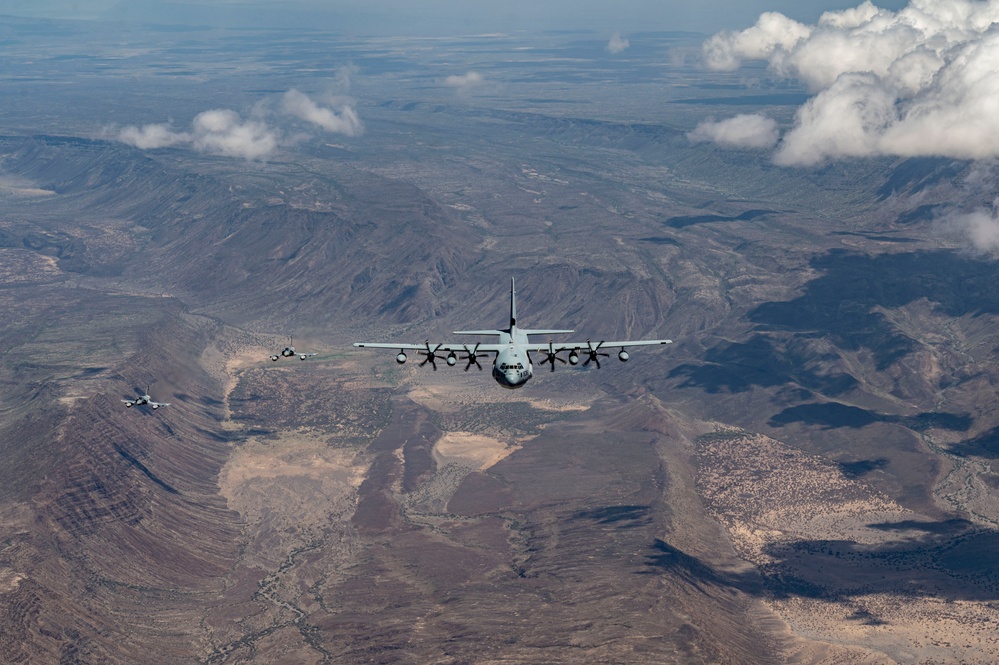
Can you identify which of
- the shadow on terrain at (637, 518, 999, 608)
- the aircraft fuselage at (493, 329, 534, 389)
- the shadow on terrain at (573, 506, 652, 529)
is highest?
the aircraft fuselage at (493, 329, 534, 389)

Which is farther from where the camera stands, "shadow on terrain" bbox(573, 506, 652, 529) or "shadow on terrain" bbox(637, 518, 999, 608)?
"shadow on terrain" bbox(573, 506, 652, 529)

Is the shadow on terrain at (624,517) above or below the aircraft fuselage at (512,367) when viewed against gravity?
below

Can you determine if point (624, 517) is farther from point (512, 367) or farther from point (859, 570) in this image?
point (512, 367)

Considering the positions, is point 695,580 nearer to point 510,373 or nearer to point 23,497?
point 510,373

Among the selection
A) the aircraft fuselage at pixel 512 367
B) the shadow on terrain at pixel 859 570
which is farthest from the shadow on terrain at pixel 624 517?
the aircraft fuselage at pixel 512 367

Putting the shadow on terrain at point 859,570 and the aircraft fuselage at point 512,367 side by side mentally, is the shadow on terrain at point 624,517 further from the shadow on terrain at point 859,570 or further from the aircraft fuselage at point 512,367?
the aircraft fuselage at point 512,367

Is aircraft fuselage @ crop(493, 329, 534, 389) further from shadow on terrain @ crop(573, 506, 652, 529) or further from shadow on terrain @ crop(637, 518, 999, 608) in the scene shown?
shadow on terrain @ crop(573, 506, 652, 529)

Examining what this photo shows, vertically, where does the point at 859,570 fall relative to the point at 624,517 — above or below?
below

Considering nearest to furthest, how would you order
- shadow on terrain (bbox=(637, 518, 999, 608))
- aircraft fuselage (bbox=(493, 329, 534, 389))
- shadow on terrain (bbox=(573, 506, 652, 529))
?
1. aircraft fuselage (bbox=(493, 329, 534, 389))
2. shadow on terrain (bbox=(637, 518, 999, 608))
3. shadow on terrain (bbox=(573, 506, 652, 529))

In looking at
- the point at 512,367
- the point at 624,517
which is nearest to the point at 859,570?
the point at 624,517

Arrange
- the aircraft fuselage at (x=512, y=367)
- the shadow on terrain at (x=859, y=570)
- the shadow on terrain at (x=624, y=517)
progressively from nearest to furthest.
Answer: the aircraft fuselage at (x=512, y=367), the shadow on terrain at (x=859, y=570), the shadow on terrain at (x=624, y=517)

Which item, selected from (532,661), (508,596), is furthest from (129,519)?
(532,661)

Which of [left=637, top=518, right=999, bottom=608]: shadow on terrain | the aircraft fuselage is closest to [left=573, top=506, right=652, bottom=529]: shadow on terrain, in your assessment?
[left=637, top=518, right=999, bottom=608]: shadow on terrain
